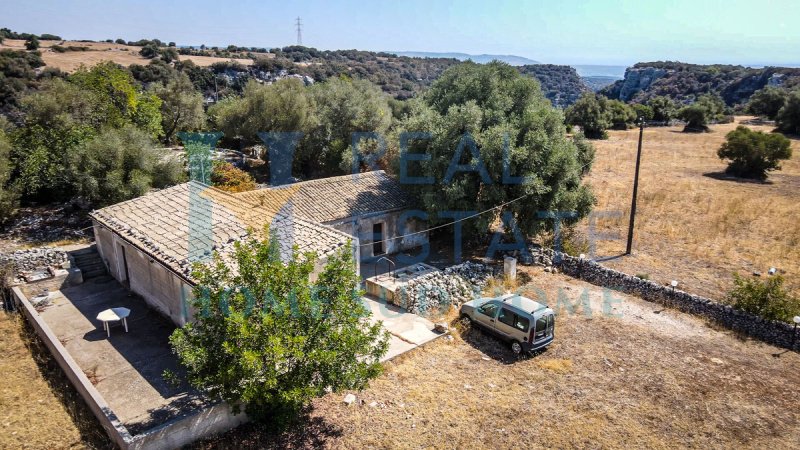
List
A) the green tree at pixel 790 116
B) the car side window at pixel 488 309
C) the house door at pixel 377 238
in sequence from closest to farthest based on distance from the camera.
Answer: the car side window at pixel 488 309
the house door at pixel 377 238
the green tree at pixel 790 116

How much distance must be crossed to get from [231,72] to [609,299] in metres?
74.5

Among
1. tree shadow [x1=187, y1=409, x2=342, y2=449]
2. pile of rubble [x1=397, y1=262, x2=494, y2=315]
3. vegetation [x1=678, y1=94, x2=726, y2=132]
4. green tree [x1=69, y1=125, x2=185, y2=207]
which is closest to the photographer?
tree shadow [x1=187, y1=409, x2=342, y2=449]

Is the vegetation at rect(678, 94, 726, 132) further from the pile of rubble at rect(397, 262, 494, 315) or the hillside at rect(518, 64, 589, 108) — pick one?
the pile of rubble at rect(397, 262, 494, 315)

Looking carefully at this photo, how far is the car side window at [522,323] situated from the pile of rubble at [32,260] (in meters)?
16.3

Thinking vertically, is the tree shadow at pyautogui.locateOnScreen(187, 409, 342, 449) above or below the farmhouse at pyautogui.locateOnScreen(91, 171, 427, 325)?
below

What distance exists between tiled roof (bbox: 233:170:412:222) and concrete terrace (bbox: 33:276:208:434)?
5.93m

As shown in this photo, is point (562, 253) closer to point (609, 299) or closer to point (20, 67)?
point (609, 299)

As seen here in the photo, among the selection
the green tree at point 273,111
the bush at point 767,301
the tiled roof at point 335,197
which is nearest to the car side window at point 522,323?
the bush at point 767,301

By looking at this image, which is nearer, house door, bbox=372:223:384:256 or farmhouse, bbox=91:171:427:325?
farmhouse, bbox=91:171:427:325

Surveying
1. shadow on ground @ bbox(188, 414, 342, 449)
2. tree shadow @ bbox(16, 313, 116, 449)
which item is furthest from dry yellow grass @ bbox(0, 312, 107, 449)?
shadow on ground @ bbox(188, 414, 342, 449)

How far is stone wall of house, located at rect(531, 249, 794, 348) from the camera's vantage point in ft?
48.3

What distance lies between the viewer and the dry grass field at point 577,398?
1038 centimetres

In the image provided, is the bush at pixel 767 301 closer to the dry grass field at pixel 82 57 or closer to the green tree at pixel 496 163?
the green tree at pixel 496 163

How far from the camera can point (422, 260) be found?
20734 mm
